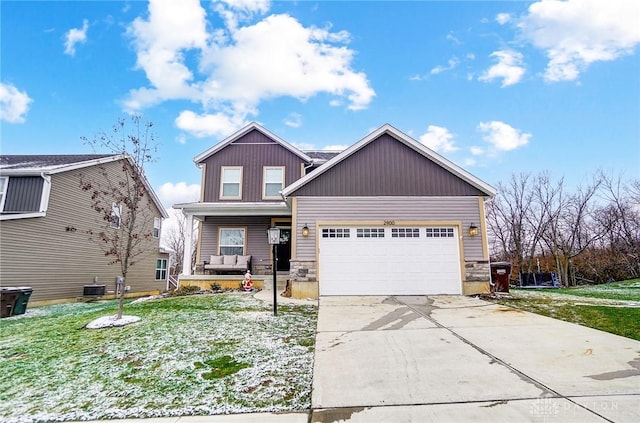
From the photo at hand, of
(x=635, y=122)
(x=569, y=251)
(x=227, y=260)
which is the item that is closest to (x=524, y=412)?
(x=227, y=260)

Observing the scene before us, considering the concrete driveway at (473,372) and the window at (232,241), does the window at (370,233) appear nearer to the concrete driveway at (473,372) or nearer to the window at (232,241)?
the concrete driveway at (473,372)

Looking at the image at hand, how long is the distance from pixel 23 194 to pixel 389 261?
528 inches

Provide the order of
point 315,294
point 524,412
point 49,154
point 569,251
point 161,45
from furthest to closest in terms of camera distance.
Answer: point 569,251
point 49,154
point 161,45
point 315,294
point 524,412

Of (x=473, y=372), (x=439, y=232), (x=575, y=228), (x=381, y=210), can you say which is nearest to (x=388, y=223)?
(x=381, y=210)

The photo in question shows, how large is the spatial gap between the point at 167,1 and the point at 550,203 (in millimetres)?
24348

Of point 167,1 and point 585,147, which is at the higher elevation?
point 167,1

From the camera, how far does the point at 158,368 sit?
4254 mm

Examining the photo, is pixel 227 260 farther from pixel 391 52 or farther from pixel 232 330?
pixel 391 52

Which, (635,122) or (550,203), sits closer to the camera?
(635,122)

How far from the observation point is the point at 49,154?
15.8m

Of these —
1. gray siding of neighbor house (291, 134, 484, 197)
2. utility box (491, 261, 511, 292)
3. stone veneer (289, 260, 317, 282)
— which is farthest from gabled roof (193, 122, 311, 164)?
utility box (491, 261, 511, 292)

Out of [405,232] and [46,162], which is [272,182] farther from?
[46,162]

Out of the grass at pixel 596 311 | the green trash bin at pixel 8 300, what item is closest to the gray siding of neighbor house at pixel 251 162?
the green trash bin at pixel 8 300

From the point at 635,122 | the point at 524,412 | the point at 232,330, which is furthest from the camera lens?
the point at 635,122
